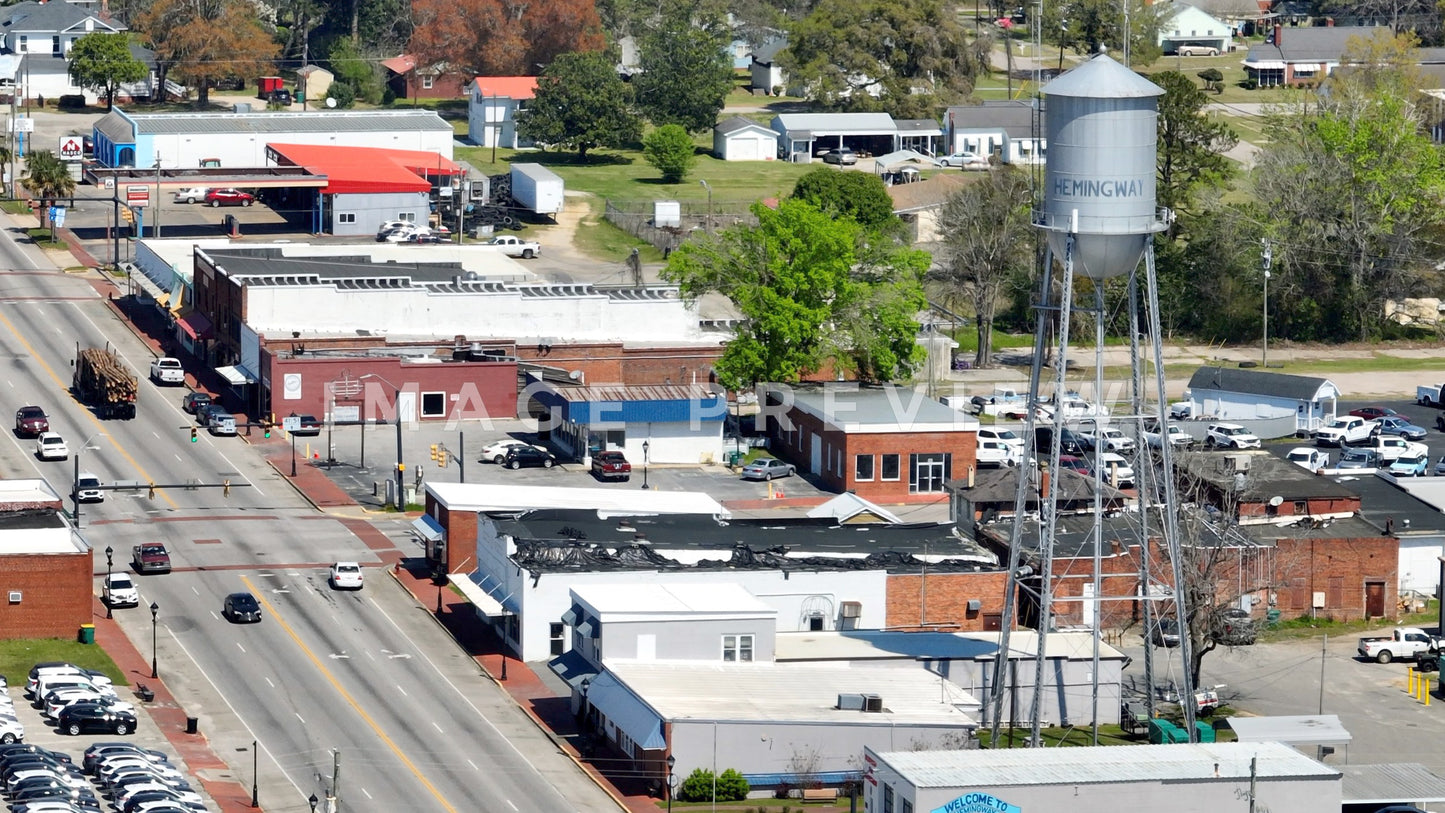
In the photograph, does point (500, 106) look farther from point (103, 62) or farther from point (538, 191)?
point (103, 62)

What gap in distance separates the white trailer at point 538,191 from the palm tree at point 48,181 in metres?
27.9

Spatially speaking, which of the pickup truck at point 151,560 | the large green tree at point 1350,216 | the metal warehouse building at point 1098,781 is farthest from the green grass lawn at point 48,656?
the large green tree at point 1350,216

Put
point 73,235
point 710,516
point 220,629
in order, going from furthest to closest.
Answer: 1. point 73,235
2. point 710,516
3. point 220,629

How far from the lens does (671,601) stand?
273 feet

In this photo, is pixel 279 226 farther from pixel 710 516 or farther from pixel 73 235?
pixel 710 516

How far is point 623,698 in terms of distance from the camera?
253 ft

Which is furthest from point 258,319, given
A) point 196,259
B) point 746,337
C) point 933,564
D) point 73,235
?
point 933,564

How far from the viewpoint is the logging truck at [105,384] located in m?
116

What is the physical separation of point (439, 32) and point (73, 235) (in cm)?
5410

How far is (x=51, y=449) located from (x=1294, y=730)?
5626 cm

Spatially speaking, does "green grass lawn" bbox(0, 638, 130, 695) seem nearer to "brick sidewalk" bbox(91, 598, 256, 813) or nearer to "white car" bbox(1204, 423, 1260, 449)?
"brick sidewalk" bbox(91, 598, 256, 813)

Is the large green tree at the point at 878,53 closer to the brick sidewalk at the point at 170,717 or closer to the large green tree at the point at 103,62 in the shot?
the large green tree at the point at 103,62

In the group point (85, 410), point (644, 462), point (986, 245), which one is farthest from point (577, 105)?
point (644, 462)

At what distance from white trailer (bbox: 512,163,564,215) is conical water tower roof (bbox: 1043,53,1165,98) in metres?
91.4
